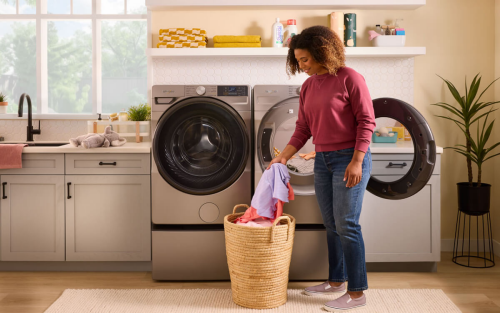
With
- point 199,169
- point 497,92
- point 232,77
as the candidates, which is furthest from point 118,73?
point 497,92

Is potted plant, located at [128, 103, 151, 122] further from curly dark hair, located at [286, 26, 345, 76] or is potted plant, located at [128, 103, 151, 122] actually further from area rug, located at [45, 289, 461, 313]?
curly dark hair, located at [286, 26, 345, 76]

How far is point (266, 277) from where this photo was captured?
2.25 meters

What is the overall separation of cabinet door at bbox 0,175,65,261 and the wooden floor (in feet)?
0.49

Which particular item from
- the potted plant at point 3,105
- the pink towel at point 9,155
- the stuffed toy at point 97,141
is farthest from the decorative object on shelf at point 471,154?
the potted plant at point 3,105

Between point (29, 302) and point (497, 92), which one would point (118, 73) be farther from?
point (497, 92)

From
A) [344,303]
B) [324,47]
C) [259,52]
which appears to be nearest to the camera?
[324,47]

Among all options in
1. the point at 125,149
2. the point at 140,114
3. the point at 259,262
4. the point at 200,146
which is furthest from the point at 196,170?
the point at 140,114

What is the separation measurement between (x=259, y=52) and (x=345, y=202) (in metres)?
1.46

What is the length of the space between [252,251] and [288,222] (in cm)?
24

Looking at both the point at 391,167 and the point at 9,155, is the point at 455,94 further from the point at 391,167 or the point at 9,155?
the point at 9,155

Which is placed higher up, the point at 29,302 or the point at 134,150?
the point at 134,150

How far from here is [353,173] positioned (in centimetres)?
204

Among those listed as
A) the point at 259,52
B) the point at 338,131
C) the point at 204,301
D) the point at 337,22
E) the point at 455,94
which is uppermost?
the point at 337,22

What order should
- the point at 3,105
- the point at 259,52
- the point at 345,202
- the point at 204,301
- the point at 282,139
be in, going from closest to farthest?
the point at 345,202
the point at 204,301
the point at 282,139
the point at 259,52
the point at 3,105
